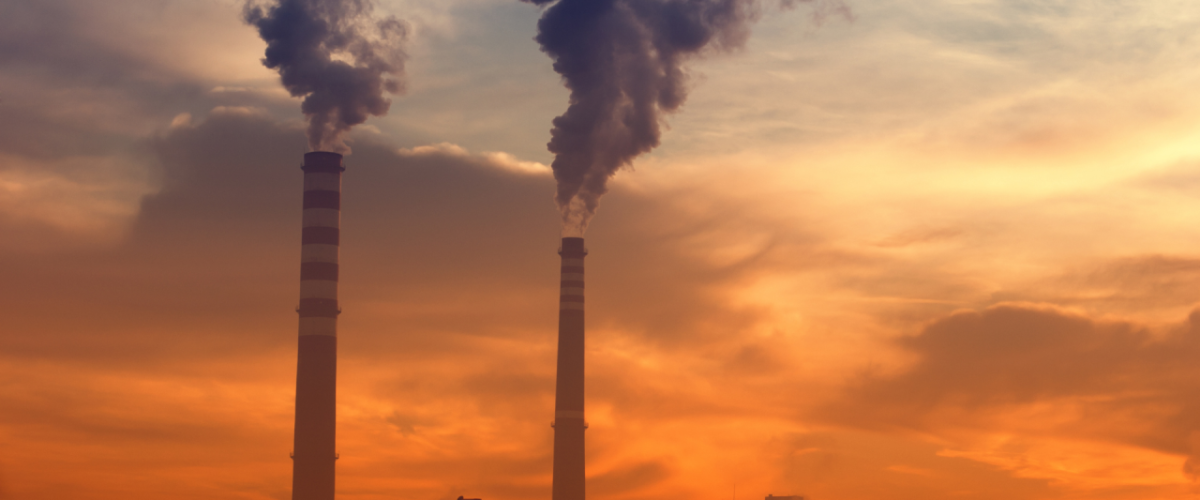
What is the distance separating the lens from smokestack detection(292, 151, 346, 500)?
47250 millimetres

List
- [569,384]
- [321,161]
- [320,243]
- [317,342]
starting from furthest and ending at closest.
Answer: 1. [569,384]
2. [321,161]
3. [320,243]
4. [317,342]

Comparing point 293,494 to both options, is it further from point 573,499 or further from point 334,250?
point 573,499

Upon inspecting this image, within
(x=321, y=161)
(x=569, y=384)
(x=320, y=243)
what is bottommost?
(x=569, y=384)

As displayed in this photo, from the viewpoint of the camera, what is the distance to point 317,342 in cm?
4775

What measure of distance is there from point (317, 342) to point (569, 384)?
47.6ft

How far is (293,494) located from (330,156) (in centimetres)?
1361

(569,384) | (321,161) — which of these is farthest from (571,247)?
(321,161)

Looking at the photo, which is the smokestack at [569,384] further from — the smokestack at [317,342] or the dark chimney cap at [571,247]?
the smokestack at [317,342]

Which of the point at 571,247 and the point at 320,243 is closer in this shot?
the point at 320,243

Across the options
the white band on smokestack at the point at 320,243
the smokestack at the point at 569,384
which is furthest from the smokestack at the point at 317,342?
the smokestack at the point at 569,384

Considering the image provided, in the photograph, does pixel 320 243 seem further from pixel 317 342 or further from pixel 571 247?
pixel 571 247

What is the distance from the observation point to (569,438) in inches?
2285

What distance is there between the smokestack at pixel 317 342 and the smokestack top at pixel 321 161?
4 centimetres

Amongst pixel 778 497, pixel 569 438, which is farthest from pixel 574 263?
pixel 778 497
